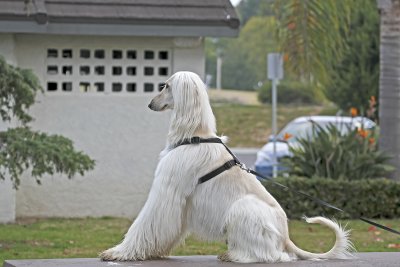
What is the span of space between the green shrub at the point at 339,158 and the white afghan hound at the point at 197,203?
716cm

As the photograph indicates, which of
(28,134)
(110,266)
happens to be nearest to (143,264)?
(110,266)

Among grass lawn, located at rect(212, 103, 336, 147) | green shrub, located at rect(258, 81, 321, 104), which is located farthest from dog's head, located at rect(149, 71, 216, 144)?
green shrub, located at rect(258, 81, 321, 104)

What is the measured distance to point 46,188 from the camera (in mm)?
13172

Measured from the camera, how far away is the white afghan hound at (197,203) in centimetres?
673

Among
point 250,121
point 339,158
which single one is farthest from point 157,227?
point 250,121

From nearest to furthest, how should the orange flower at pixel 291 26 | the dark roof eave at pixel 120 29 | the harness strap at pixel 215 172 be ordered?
the harness strap at pixel 215 172
the dark roof eave at pixel 120 29
the orange flower at pixel 291 26

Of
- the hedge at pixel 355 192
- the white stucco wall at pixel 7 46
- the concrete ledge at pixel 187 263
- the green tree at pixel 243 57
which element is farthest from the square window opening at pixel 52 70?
the green tree at pixel 243 57

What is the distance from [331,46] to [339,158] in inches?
64.4

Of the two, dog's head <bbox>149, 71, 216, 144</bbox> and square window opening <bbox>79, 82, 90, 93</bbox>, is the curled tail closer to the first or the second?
dog's head <bbox>149, 71, 216, 144</bbox>

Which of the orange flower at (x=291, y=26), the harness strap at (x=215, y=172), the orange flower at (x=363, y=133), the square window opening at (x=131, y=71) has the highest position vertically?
the orange flower at (x=291, y=26)

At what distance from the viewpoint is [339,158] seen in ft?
46.0

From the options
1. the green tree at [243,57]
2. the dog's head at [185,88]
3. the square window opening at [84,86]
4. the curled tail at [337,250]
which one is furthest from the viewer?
the green tree at [243,57]

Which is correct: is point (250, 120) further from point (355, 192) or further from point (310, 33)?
point (355, 192)

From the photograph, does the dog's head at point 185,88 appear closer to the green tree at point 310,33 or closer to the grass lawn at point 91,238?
the grass lawn at point 91,238
